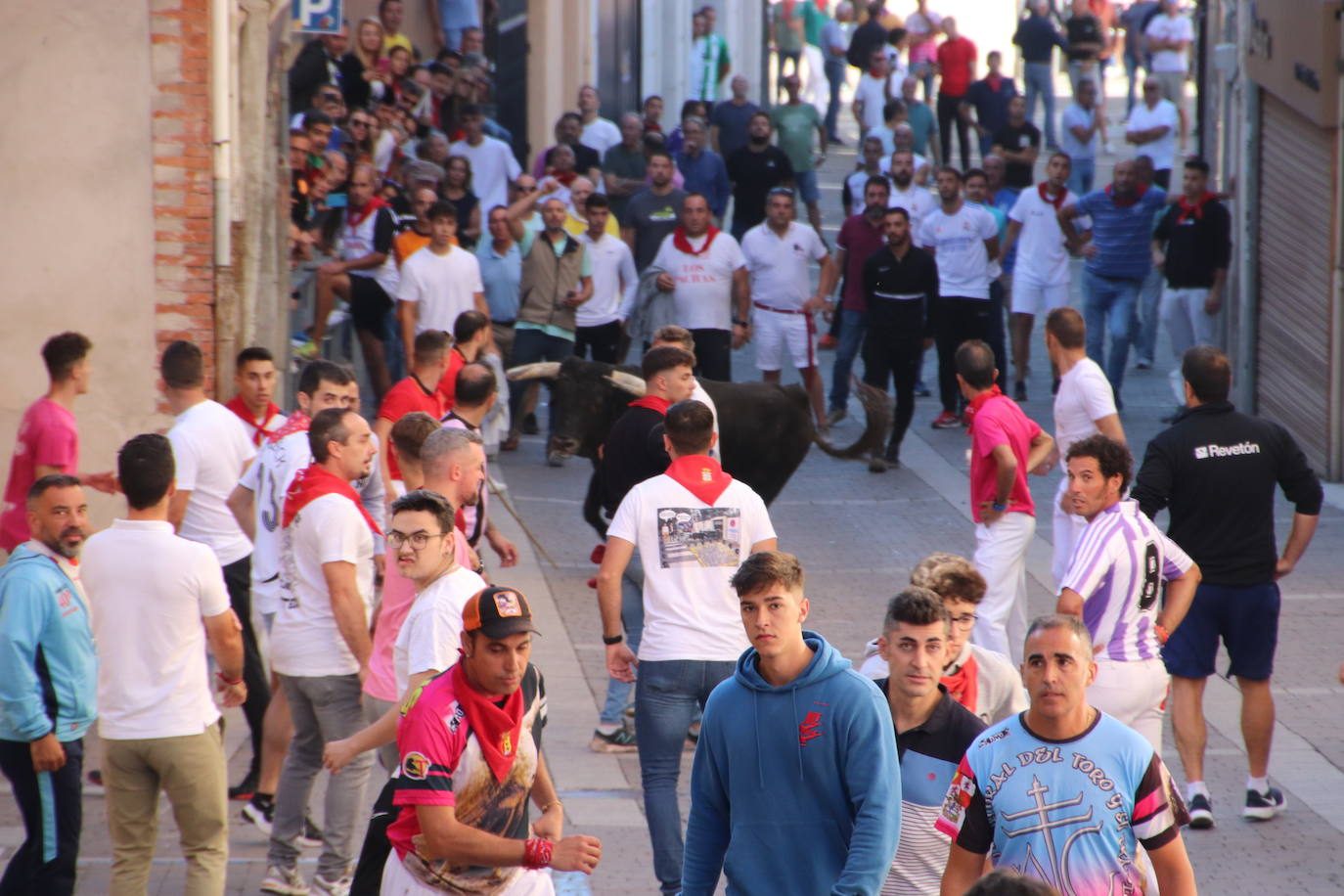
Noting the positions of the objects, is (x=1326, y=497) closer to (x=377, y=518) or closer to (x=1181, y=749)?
(x=1181, y=749)

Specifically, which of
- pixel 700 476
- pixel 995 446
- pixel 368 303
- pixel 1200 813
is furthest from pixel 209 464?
pixel 368 303

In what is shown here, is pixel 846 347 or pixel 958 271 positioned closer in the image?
pixel 958 271

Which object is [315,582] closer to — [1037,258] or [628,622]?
[628,622]

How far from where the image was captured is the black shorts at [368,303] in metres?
15.8

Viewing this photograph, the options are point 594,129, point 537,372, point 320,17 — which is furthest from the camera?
point 594,129

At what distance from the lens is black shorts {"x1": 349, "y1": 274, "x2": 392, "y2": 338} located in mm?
15781

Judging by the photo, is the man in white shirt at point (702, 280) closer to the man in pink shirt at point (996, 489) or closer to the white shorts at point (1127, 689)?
the man in pink shirt at point (996, 489)

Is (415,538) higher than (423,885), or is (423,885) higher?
(415,538)

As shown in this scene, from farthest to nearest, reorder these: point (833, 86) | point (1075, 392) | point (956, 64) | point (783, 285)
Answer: point (833, 86), point (956, 64), point (783, 285), point (1075, 392)

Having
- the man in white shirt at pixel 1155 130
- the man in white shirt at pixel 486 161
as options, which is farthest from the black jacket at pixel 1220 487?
the man in white shirt at pixel 1155 130

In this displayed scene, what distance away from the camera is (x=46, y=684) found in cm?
641

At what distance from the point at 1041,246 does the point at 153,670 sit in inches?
526

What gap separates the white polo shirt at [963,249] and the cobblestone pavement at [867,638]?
1.46 metres

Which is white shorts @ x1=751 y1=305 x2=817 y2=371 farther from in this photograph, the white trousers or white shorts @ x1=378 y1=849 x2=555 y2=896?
white shorts @ x1=378 y1=849 x2=555 y2=896
